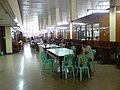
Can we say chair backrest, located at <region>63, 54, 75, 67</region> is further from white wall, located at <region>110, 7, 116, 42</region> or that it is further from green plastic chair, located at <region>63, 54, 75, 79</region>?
white wall, located at <region>110, 7, 116, 42</region>

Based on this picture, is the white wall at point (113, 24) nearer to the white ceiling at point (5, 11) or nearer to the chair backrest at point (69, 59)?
the chair backrest at point (69, 59)

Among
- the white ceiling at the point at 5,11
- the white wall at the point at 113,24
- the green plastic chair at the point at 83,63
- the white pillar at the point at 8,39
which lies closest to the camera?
the white ceiling at the point at 5,11

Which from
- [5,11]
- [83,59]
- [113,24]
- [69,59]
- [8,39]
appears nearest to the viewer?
[83,59]

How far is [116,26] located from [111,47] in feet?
3.27

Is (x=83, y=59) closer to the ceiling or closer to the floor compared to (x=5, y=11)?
closer to the floor

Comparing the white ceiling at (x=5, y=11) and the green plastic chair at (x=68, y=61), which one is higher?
the white ceiling at (x=5, y=11)

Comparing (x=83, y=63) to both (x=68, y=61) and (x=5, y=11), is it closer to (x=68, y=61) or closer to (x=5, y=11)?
(x=68, y=61)

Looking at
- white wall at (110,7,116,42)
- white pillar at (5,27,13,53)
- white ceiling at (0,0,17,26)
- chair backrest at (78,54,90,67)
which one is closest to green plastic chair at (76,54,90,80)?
chair backrest at (78,54,90,67)

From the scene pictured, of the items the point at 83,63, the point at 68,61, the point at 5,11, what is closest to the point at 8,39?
the point at 5,11

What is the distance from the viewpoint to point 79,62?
5676mm

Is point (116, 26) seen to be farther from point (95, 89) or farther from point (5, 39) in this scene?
point (5, 39)

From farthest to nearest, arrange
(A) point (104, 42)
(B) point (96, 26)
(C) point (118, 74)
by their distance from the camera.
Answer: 1. (B) point (96, 26)
2. (A) point (104, 42)
3. (C) point (118, 74)

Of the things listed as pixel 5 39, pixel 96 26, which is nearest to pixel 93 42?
pixel 96 26

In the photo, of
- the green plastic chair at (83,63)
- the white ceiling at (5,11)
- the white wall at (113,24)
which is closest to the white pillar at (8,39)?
the white ceiling at (5,11)
